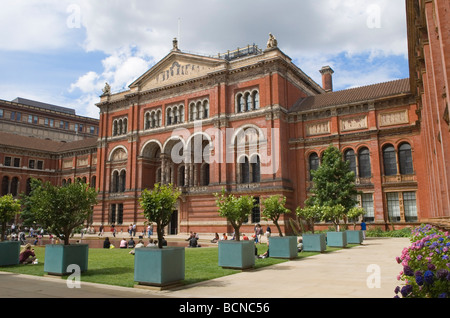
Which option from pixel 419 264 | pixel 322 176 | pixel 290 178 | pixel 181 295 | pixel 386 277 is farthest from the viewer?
pixel 290 178

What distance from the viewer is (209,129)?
41125 millimetres

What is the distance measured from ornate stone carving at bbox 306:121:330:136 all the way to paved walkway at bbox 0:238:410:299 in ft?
82.3

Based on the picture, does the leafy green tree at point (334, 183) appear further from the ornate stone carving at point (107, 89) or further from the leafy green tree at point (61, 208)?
the ornate stone carving at point (107, 89)

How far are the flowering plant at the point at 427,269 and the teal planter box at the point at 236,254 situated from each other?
7.40 meters

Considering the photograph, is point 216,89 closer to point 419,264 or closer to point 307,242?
point 307,242

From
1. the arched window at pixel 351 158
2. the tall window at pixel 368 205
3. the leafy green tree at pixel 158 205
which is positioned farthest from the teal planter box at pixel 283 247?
the arched window at pixel 351 158

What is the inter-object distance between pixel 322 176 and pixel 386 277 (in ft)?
63.6

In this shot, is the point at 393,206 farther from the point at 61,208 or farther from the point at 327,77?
the point at 61,208

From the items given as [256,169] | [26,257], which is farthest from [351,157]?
[26,257]

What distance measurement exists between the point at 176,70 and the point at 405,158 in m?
28.4

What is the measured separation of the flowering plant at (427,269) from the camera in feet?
19.1

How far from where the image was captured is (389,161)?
3425 centimetres

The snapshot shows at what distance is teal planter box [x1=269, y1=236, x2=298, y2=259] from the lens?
17.3 meters
